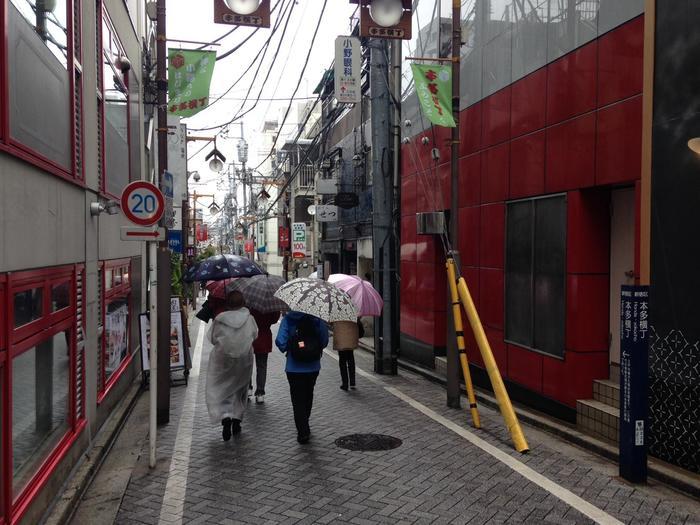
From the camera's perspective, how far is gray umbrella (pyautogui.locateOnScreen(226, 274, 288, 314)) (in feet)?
28.9

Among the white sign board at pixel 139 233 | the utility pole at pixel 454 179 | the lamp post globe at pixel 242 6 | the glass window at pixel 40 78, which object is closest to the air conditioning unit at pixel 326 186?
the utility pole at pixel 454 179

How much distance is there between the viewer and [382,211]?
12.5 meters

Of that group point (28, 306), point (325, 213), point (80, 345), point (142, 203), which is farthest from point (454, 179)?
point (325, 213)

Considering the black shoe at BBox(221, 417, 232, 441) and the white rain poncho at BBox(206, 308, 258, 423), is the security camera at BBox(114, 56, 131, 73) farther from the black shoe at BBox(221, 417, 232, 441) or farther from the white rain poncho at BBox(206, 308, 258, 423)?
the black shoe at BBox(221, 417, 232, 441)

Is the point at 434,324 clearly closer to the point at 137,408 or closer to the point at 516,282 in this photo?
the point at 516,282

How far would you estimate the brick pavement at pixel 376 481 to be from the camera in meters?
5.23

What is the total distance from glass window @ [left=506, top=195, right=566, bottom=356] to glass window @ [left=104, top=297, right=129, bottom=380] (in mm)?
5913

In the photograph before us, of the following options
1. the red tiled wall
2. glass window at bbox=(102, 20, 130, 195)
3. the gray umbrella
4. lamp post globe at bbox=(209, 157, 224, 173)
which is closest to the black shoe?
the gray umbrella

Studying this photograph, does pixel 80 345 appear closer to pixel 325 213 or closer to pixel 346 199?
pixel 346 199

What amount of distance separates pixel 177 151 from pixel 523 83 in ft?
33.8

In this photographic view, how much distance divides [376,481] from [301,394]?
1.64 m

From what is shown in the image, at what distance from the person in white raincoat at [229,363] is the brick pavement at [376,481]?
14.9 inches

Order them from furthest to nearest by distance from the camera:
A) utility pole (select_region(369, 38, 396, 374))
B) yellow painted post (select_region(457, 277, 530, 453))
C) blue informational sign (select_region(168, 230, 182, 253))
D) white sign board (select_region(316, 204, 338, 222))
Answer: white sign board (select_region(316, 204, 338, 222)) → blue informational sign (select_region(168, 230, 182, 253)) → utility pole (select_region(369, 38, 396, 374)) → yellow painted post (select_region(457, 277, 530, 453))

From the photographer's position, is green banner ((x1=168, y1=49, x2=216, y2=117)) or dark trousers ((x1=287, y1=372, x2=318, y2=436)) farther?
green banner ((x1=168, y1=49, x2=216, y2=117))
